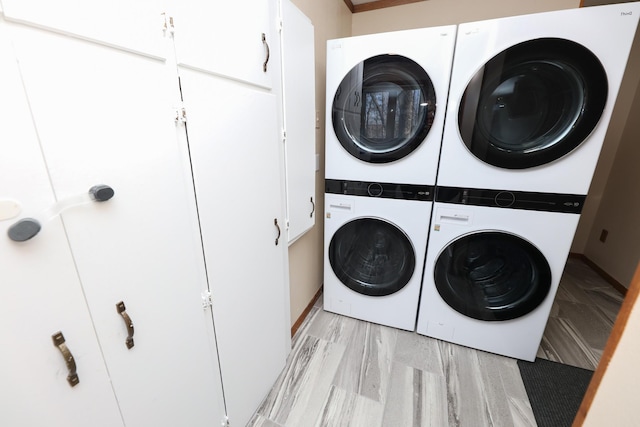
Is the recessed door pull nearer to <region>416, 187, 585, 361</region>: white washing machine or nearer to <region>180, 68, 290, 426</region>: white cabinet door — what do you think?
<region>180, 68, 290, 426</region>: white cabinet door

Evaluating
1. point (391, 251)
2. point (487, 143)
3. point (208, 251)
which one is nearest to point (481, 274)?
point (391, 251)

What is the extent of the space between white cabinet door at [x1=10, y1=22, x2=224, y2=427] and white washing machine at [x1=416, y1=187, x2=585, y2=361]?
141 cm

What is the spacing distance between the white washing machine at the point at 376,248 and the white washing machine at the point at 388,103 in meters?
0.12

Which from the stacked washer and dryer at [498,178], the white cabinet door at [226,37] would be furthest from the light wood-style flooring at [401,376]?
the white cabinet door at [226,37]

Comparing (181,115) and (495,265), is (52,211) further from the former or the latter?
(495,265)

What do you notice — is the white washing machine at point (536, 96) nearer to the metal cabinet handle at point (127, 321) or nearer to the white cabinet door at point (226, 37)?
the white cabinet door at point (226, 37)

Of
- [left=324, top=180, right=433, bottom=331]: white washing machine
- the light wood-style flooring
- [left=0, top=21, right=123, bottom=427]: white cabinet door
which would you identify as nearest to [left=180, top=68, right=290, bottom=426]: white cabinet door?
the light wood-style flooring

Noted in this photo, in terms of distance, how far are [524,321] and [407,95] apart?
1534 mm

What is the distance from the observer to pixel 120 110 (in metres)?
0.61

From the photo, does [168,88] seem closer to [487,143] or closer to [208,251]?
[208,251]

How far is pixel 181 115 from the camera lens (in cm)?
76

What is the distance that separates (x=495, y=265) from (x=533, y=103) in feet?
3.04

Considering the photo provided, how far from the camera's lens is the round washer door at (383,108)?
4.74 feet

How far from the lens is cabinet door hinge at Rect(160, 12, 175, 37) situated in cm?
68
